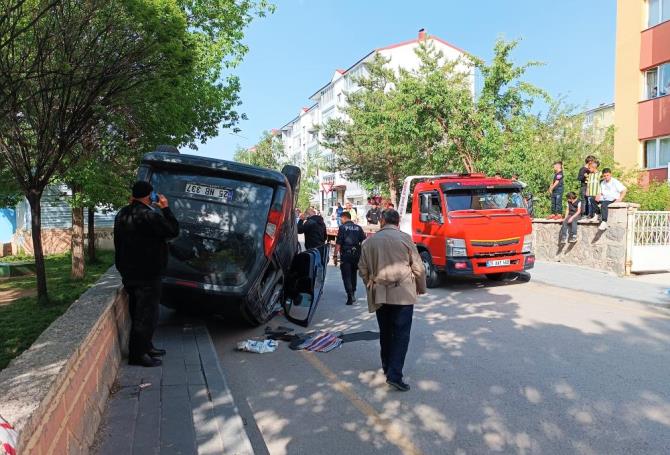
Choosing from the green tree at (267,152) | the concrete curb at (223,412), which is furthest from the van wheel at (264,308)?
the green tree at (267,152)

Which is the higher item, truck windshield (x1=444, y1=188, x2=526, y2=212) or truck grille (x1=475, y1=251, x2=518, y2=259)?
truck windshield (x1=444, y1=188, x2=526, y2=212)

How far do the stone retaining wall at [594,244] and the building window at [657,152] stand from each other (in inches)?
334

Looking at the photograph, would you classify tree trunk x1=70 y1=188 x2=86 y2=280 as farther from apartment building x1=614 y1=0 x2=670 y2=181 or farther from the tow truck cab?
apartment building x1=614 y1=0 x2=670 y2=181

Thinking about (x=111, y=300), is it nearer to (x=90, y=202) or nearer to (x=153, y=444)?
(x=153, y=444)

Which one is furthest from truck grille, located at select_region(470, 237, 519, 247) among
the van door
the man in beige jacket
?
the man in beige jacket

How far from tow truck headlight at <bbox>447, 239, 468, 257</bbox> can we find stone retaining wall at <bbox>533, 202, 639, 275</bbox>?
458cm

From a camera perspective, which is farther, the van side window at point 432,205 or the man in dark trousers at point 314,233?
the van side window at point 432,205

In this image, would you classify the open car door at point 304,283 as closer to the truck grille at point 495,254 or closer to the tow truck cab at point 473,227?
the tow truck cab at point 473,227

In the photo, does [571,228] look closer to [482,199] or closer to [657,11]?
[482,199]

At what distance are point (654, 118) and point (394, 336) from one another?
21015 millimetres

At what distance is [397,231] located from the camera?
5.74m

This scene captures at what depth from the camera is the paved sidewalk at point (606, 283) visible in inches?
403

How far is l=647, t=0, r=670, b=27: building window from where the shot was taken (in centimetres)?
2111

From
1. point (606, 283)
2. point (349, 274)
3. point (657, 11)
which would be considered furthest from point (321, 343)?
point (657, 11)
